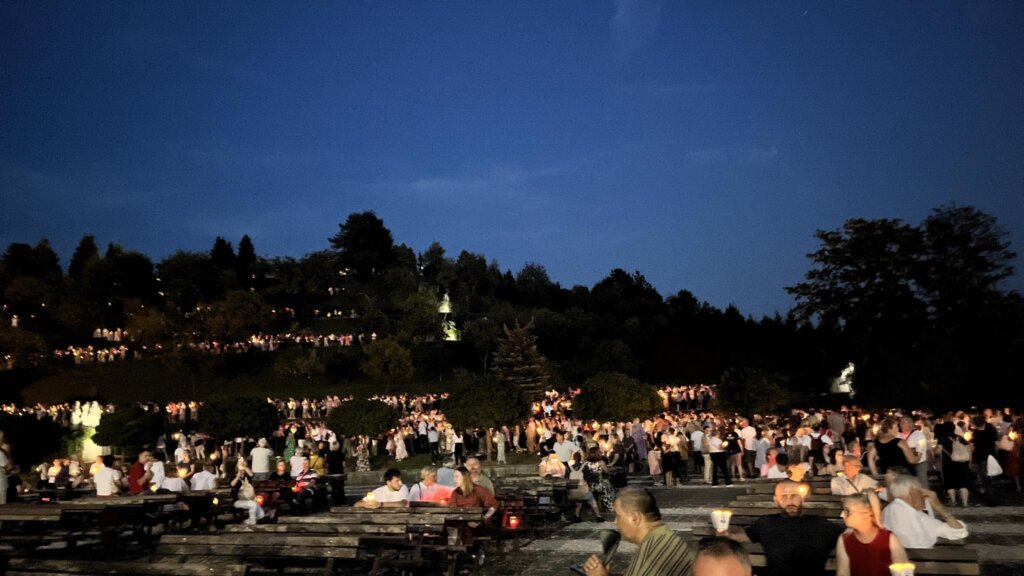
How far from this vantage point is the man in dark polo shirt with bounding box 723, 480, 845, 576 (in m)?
5.69

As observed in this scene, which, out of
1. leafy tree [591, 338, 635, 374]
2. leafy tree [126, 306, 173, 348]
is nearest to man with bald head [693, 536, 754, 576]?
leafy tree [591, 338, 635, 374]

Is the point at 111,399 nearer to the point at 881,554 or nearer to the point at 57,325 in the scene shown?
the point at 57,325

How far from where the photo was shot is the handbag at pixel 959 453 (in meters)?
12.5

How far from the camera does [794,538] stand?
18.9 feet

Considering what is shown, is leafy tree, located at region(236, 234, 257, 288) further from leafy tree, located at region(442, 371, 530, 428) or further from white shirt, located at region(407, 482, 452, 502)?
white shirt, located at region(407, 482, 452, 502)

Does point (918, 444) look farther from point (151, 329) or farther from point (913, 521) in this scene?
point (151, 329)

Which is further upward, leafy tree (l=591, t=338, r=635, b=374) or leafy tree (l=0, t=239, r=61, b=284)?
leafy tree (l=0, t=239, r=61, b=284)

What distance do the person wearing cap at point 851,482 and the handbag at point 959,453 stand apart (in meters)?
4.03

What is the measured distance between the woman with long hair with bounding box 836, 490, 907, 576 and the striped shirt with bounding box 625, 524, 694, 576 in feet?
4.58

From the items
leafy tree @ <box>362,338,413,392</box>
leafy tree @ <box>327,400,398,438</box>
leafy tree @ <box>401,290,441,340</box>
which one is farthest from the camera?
leafy tree @ <box>401,290,441,340</box>

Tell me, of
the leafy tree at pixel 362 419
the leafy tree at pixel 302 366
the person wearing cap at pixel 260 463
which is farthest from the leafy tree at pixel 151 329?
the person wearing cap at pixel 260 463

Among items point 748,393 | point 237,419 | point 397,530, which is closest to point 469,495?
point 397,530

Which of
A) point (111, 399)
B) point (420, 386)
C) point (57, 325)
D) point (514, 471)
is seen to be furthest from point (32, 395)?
point (514, 471)

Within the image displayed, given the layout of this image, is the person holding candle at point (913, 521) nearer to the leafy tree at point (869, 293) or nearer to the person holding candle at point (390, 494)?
the person holding candle at point (390, 494)
